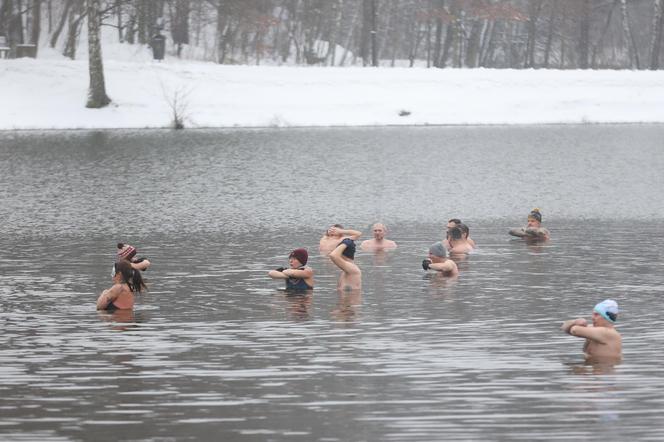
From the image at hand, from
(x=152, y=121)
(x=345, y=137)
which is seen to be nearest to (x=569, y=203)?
(x=345, y=137)

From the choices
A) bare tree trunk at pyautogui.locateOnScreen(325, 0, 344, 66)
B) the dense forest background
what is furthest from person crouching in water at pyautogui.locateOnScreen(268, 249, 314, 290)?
bare tree trunk at pyautogui.locateOnScreen(325, 0, 344, 66)

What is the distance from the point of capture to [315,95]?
7275 cm

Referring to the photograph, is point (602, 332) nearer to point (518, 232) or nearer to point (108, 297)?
point (108, 297)

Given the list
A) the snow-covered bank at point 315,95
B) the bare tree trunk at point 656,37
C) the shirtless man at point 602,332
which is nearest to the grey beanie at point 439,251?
the shirtless man at point 602,332

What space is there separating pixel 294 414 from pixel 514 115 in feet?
201

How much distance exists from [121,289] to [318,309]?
10.1 feet

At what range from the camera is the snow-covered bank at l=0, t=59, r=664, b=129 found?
65.8 m

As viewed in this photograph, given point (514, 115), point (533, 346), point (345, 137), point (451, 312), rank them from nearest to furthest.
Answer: point (533, 346) → point (451, 312) → point (345, 137) → point (514, 115)

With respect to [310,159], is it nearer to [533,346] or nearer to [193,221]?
[193,221]

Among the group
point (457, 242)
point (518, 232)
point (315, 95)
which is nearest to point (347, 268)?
point (457, 242)

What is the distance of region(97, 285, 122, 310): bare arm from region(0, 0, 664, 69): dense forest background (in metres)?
43.3

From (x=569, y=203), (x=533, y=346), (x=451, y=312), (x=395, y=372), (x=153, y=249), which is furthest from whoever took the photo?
(x=569, y=203)

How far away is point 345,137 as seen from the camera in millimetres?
61406

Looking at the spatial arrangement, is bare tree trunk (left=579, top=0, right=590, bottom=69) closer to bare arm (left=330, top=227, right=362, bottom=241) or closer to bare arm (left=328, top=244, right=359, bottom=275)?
bare arm (left=330, top=227, right=362, bottom=241)
